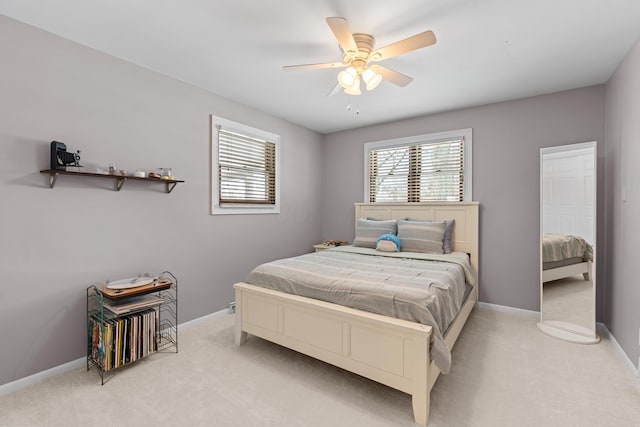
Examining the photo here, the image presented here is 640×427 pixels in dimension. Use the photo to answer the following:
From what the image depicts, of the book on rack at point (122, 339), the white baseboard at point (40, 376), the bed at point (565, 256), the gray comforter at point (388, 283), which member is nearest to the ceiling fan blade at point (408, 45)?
the gray comforter at point (388, 283)

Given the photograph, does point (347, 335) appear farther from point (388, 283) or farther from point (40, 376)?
point (40, 376)

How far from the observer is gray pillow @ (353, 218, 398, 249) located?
3660mm

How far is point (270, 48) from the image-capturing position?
2.31 metres

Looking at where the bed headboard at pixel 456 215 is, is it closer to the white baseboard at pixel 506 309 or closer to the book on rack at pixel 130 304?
the white baseboard at pixel 506 309

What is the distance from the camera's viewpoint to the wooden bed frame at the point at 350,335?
1672 mm

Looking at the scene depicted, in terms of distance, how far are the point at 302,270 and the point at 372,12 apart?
6.36ft

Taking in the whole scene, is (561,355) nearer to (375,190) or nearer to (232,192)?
(375,190)

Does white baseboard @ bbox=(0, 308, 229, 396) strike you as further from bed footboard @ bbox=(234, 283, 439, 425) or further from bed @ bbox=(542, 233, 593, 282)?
bed @ bbox=(542, 233, 593, 282)

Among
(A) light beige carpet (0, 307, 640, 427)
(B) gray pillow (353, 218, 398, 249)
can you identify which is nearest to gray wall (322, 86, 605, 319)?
(A) light beige carpet (0, 307, 640, 427)

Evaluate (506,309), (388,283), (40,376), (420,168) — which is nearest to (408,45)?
(388,283)

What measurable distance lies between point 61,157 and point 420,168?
149 inches

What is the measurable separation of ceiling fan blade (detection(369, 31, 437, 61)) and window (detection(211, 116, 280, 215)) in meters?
1.97

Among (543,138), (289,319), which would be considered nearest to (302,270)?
Answer: (289,319)

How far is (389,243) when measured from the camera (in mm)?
3398
